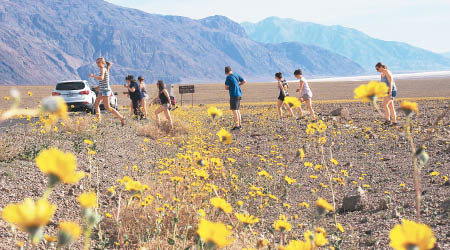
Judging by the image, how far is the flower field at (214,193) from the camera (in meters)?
1.10

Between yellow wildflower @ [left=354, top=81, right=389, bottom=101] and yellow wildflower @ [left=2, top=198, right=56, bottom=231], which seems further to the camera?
yellow wildflower @ [left=354, top=81, right=389, bottom=101]

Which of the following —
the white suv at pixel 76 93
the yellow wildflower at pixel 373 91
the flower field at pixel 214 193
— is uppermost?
the yellow wildflower at pixel 373 91

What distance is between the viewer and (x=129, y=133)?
8.79 meters

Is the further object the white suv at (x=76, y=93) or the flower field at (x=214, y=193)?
the white suv at (x=76, y=93)

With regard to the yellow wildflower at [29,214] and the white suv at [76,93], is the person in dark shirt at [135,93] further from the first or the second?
the yellow wildflower at [29,214]

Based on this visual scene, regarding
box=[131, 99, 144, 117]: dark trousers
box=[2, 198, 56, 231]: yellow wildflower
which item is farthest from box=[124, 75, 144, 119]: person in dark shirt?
box=[2, 198, 56, 231]: yellow wildflower

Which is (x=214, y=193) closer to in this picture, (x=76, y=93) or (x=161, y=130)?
(x=161, y=130)

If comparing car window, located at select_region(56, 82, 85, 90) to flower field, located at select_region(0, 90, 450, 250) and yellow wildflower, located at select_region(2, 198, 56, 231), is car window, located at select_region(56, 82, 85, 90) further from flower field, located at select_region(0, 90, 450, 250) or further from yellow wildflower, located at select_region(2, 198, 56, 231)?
yellow wildflower, located at select_region(2, 198, 56, 231)

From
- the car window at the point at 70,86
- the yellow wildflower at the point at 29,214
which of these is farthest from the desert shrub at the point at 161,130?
the yellow wildflower at the point at 29,214

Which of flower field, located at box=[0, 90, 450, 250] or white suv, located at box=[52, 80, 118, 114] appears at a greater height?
white suv, located at box=[52, 80, 118, 114]

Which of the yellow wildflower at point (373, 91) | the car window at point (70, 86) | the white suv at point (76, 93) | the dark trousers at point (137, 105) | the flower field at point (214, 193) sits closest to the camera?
the flower field at point (214, 193)

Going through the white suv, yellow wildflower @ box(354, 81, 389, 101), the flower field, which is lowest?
the flower field

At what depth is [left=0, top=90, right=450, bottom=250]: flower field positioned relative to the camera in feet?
3.62

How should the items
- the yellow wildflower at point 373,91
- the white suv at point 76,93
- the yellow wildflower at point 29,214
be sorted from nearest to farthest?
the yellow wildflower at point 29,214, the yellow wildflower at point 373,91, the white suv at point 76,93
